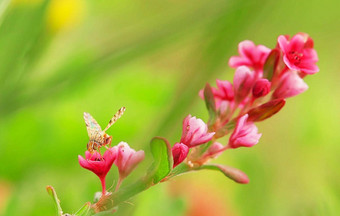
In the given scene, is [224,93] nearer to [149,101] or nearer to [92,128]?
[92,128]

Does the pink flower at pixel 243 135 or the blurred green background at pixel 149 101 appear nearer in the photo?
the pink flower at pixel 243 135

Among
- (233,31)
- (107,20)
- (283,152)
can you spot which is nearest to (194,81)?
(233,31)

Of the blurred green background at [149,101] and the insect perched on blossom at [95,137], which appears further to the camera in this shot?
the blurred green background at [149,101]

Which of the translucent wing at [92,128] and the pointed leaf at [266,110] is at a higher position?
the translucent wing at [92,128]

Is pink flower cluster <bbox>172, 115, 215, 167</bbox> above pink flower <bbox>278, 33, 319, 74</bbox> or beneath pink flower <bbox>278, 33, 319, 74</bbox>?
beneath

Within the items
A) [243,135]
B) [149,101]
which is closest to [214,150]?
[243,135]

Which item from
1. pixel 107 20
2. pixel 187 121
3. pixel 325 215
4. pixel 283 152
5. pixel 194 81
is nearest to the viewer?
pixel 187 121

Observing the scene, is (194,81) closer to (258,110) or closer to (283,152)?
(258,110)
